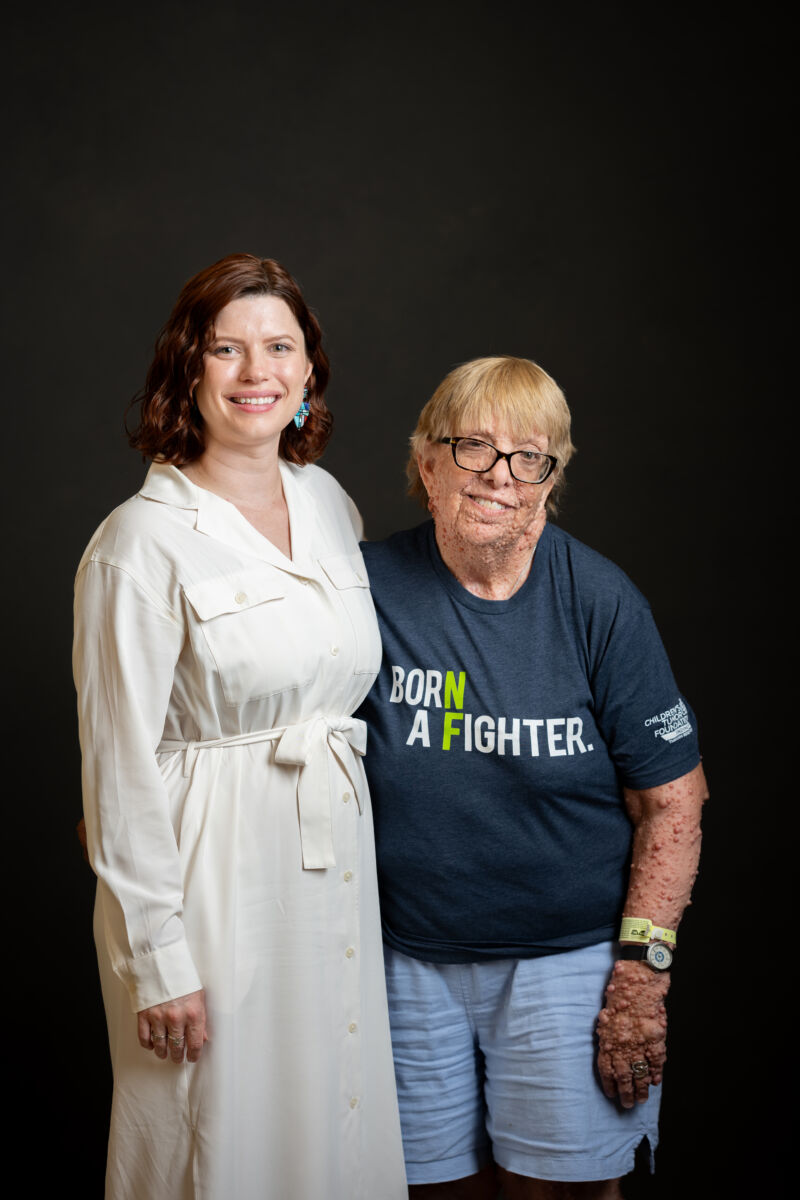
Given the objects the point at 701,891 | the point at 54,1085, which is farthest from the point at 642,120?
the point at 54,1085

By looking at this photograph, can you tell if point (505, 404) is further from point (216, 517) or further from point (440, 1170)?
point (440, 1170)

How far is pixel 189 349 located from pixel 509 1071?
1.45 metres

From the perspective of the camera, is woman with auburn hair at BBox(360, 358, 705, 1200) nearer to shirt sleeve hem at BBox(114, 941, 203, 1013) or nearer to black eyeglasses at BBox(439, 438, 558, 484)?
black eyeglasses at BBox(439, 438, 558, 484)

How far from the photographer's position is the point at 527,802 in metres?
2.50

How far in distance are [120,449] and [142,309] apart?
381 mm

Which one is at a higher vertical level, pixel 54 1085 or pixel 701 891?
pixel 701 891

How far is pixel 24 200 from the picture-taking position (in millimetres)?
3570

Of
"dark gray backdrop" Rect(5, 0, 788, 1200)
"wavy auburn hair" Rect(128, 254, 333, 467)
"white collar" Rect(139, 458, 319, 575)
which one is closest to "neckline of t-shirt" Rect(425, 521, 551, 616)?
"white collar" Rect(139, 458, 319, 575)

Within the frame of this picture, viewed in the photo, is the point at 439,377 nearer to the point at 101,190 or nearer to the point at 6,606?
the point at 101,190

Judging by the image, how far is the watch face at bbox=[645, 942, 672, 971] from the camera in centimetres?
252

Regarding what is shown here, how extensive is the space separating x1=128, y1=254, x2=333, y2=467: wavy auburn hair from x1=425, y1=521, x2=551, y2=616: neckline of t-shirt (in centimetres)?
50

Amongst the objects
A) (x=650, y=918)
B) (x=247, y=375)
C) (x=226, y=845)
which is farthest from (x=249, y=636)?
(x=650, y=918)

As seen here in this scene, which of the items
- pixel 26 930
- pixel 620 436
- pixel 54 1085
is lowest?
pixel 54 1085

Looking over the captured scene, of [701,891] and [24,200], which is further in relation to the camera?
[701,891]
